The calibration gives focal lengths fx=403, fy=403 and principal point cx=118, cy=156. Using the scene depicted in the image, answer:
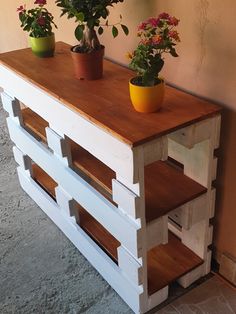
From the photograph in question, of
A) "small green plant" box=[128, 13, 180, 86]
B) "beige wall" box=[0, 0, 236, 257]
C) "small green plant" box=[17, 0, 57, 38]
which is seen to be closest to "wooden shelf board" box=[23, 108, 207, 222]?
"beige wall" box=[0, 0, 236, 257]

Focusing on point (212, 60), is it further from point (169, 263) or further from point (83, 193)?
point (169, 263)

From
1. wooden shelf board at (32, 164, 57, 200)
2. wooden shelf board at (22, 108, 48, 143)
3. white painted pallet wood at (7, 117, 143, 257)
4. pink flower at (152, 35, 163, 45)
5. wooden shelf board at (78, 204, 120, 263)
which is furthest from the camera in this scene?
wooden shelf board at (32, 164, 57, 200)

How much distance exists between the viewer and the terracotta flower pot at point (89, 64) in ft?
4.68

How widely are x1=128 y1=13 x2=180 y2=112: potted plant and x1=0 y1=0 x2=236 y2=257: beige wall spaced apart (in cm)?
14

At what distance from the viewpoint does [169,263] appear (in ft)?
5.08

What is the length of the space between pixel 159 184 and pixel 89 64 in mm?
495

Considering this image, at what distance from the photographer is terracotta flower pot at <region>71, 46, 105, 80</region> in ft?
4.68

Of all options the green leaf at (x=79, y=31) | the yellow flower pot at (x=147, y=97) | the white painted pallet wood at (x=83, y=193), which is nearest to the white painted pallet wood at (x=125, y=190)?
the white painted pallet wood at (x=83, y=193)

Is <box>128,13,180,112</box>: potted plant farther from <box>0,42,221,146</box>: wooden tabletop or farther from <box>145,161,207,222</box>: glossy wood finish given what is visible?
<box>145,161,207,222</box>: glossy wood finish

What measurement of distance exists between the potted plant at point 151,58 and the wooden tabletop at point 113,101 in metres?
0.06

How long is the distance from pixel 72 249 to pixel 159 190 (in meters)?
0.61

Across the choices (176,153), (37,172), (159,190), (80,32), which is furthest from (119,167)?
(37,172)

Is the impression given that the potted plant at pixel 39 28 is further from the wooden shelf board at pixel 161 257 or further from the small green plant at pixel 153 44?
the wooden shelf board at pixel 161 257

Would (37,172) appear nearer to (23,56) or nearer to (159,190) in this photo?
(23,56)
